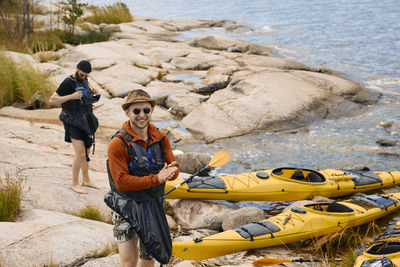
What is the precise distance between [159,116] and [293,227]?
591cm

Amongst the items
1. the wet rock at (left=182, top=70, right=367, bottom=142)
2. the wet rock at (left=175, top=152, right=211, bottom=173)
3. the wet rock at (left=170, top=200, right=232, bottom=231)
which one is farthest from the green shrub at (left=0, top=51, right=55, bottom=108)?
the wet rock at (left=170, top=200, right=232, bottom=231)

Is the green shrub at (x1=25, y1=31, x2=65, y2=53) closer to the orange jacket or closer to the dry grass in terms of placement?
the dry grass

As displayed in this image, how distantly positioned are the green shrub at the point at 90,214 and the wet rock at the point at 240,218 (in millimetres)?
1779

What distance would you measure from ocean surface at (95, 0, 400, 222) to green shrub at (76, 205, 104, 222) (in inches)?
130

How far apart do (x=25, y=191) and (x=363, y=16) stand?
2754 centimetres

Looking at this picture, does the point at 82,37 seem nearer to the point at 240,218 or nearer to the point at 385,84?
the point at 385,84

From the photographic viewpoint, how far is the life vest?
3023 mm

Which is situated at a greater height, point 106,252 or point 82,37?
point 82,37

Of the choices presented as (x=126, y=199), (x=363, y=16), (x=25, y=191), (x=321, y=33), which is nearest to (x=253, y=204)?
(x=25, y=191)

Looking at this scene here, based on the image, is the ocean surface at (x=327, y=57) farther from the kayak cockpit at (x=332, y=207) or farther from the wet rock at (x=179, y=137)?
the kayak cockpit at (x=332, y=207)

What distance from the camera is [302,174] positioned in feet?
24.2

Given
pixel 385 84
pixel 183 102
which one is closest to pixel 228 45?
pixel 385 84

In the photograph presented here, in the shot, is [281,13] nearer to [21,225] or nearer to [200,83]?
[200,83]

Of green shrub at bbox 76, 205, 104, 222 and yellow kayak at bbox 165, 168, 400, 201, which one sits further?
yellow kayak at bbox 165, 168, 400, 201
